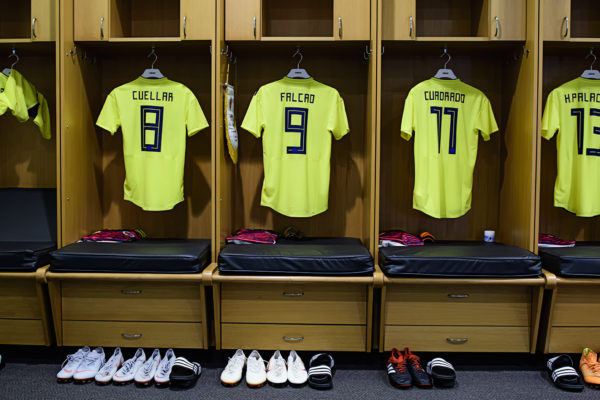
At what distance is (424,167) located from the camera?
7.70 feet

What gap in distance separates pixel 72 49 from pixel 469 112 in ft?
7.43

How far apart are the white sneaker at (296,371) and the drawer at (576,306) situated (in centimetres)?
126

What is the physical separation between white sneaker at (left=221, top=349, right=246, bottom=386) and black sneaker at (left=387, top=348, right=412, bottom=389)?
706 millimetres

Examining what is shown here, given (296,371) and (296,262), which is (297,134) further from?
(296,371)

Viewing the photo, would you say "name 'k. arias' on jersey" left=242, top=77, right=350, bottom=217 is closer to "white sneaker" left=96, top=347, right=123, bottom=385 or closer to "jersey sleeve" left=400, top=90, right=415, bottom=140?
"jersey sleeve" left=400, top=90, right=415, bottom=140

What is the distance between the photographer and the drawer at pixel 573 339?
2027mm

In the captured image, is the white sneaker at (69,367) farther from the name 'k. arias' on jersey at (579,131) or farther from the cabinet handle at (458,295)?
the name 'k. arias' on jersey at (579,131)

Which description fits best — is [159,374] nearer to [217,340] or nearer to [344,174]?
[217,340]

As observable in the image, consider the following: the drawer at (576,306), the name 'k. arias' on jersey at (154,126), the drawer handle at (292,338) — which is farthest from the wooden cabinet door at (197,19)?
the drawer at (576,306)

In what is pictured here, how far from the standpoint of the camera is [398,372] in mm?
1927

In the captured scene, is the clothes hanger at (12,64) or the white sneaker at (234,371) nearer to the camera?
the white sneaker at (234,371)

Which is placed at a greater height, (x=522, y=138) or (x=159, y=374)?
(x=522, y=138)

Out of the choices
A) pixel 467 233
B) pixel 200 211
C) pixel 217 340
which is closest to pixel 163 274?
pixel 217 340

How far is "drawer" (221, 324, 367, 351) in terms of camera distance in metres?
2.04
